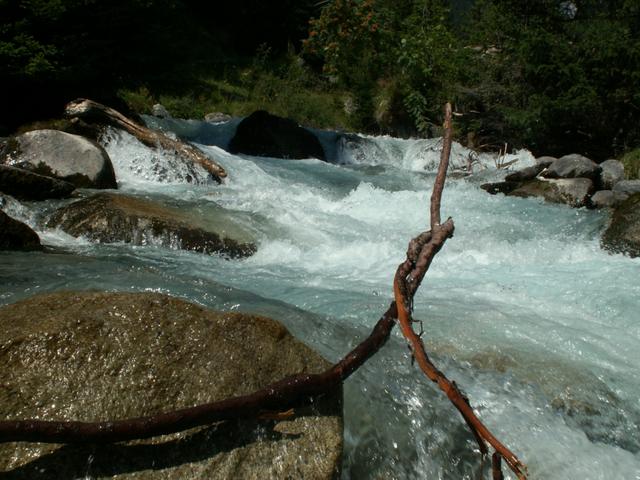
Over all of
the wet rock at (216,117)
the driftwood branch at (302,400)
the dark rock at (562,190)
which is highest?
the driftwood branch at (302,400)

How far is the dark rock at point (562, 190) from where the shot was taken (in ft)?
31.1

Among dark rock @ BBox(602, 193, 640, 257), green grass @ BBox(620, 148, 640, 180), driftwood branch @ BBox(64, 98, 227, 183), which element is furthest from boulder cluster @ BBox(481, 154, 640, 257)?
driftwood branch @ BBox(64, 98, 227, 183)

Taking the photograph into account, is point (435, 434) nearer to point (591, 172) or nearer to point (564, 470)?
point (564, 470)

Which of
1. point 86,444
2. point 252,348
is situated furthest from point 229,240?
point 86,444

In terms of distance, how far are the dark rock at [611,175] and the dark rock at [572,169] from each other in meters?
0.15

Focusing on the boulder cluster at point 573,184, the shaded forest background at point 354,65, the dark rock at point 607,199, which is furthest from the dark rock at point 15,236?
the dark rock at point 607,199

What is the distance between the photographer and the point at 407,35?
18047 mm

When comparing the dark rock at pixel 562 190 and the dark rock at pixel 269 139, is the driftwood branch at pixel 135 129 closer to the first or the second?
the dark rock at pixel 269 139

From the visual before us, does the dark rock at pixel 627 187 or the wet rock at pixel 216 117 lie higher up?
the dark rock at pixel 627 187

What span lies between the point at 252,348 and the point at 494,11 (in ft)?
Result: 58.0

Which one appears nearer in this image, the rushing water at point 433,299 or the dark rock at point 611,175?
the rushing water at point 433,299

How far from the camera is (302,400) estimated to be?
174cm

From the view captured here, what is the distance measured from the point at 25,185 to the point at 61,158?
1287mm

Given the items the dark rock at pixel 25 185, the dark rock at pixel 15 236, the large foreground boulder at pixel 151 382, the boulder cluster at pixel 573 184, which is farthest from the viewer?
the boulder cluster at pixel 573 184
